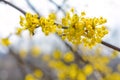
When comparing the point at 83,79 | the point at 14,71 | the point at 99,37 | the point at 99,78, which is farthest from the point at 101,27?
the point at 14,71

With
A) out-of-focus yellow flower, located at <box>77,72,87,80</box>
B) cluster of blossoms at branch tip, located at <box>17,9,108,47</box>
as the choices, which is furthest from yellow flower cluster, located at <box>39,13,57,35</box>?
out-of-focus yellow flower, located at <box>77,72,87,80</box>

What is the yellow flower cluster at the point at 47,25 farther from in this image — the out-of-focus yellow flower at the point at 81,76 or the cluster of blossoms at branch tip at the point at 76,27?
the out-of-focus yellow flower at the point at 81,76

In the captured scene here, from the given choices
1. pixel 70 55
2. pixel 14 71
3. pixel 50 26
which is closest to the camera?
pixel 50 26

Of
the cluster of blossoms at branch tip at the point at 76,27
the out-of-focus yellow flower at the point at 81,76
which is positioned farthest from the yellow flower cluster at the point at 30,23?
the out-of-focus yellow flower at the point at 81,76

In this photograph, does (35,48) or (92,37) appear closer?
(92,37)

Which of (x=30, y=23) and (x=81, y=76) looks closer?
(x=30, y=23)

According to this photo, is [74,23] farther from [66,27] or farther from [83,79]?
[83,79]

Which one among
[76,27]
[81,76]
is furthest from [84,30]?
[81,76]

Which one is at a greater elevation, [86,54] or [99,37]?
[99,37]

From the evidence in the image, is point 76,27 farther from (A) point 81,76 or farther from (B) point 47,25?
(A) point 81,76

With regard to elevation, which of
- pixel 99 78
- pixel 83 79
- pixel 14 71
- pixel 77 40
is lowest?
pixel 14 71

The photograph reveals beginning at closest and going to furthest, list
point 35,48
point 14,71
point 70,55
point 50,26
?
point 50,26 → point 70,55 → point 35,48 → point 14,71
